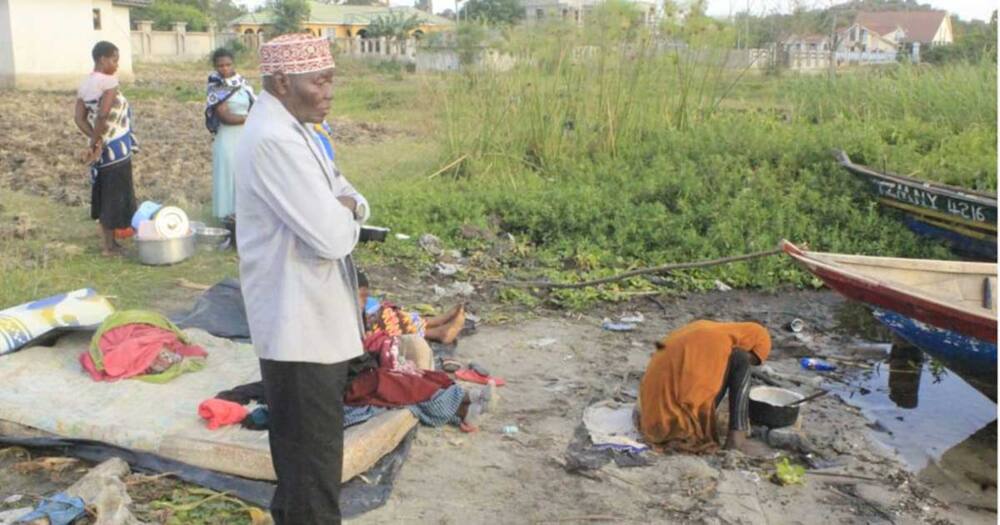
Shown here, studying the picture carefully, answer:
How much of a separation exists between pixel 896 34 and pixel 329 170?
36.4 metres

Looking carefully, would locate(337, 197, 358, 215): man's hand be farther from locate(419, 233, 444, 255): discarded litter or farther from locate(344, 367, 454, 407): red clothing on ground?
locate(419, 233, 444, 255): discarded litter

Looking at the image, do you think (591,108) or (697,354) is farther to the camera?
(591,108)

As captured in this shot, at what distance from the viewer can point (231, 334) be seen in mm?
5582

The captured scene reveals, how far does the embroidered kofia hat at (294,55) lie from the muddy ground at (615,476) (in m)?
1.86

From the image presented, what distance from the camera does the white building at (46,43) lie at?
2561 cm

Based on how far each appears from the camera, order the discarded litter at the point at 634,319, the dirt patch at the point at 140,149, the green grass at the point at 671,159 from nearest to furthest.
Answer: the discarded litter at the point at 634,319 → the green grass at the point at 671,159 → the dirt patch at the point at 140,149

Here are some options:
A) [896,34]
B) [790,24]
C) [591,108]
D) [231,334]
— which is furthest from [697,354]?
[896,34]

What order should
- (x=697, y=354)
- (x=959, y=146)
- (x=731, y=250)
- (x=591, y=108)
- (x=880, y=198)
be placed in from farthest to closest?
(x=591, y=108) < (x=959, y=146) < (x=880, y=198) < (x=731, y=250) < (x=697, y=354)

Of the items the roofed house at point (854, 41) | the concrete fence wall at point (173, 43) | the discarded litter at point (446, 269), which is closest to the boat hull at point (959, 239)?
the discarded litter at point (446, 269)

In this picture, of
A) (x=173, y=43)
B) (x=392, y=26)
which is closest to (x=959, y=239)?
(x=173, y=43)

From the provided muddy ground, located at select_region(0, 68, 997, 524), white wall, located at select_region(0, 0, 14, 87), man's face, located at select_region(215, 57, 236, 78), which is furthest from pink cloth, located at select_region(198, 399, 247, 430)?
white wall, located at select_region(0, 0, 14, 87)

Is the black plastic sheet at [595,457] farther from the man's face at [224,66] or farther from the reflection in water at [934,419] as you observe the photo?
the man's face at [224,66]

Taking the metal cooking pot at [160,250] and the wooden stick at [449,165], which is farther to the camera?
the wooden stick at [449,165]

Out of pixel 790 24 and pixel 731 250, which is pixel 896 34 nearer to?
pixel 790 24
